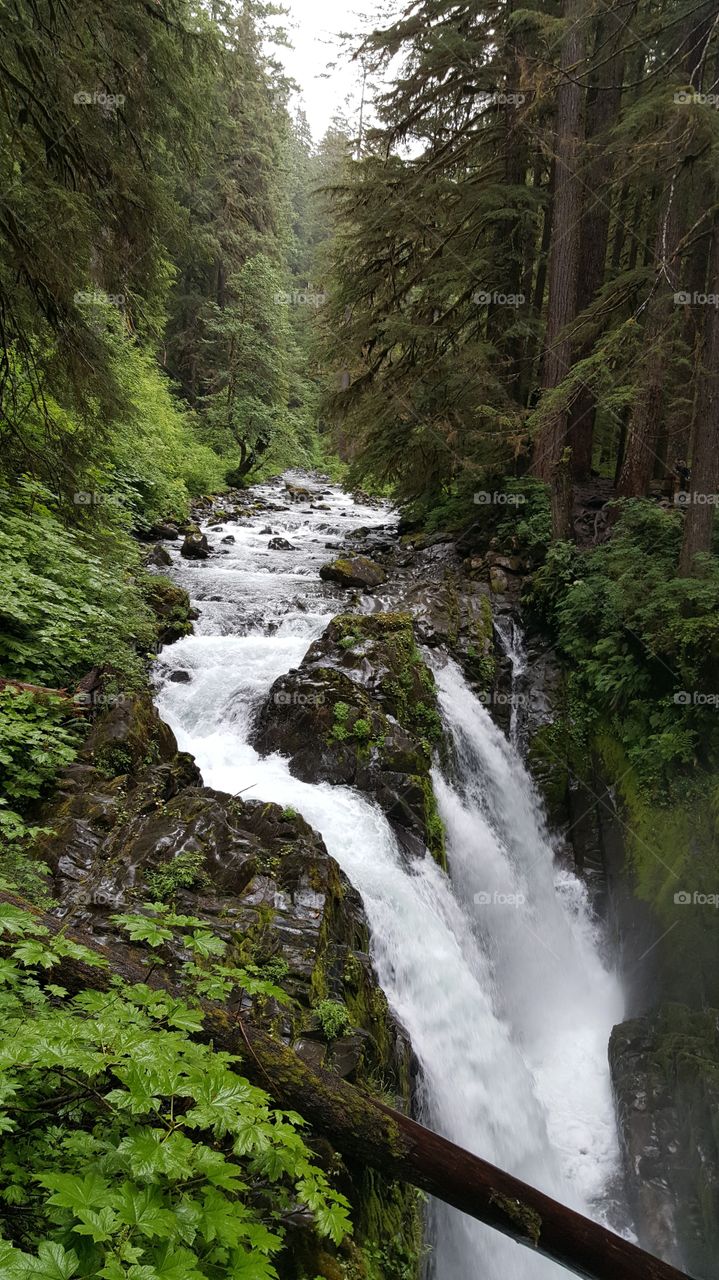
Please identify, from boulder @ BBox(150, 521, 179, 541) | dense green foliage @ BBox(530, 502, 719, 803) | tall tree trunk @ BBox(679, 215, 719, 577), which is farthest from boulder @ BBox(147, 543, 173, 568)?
tall tree trunk @ BBox(679, 215, 719, 577)

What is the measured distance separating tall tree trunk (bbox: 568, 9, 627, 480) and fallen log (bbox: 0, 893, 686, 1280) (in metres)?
11.3

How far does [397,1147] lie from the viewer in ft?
9.25

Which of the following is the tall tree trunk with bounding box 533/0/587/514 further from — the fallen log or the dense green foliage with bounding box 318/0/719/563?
the fallen log

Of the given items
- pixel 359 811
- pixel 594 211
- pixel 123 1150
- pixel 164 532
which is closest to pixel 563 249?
pixel 594 211

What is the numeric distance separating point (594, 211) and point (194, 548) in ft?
34.1

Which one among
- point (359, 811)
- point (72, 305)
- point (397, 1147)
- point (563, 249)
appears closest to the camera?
point (397, 1147)

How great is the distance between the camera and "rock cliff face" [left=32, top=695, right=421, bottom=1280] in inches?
144

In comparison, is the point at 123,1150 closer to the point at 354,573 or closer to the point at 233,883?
the point at 233,883

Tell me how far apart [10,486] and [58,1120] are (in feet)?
21.8

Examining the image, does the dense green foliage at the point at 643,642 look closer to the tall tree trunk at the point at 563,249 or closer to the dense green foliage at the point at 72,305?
the tall tree trunk at the point at 563,249

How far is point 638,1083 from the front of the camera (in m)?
6.63

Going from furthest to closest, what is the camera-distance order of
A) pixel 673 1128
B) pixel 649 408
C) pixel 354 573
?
pixel 354 573 < pixel 649 408 < pixel 673 1128

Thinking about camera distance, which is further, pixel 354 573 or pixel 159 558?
pixel 354 573

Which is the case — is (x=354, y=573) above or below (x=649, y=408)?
below
